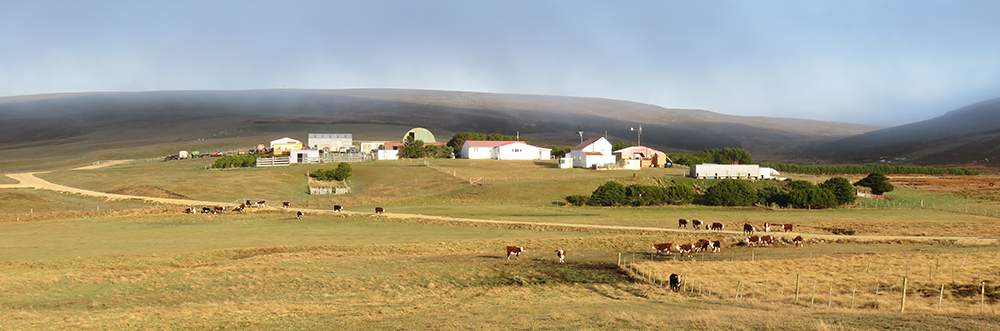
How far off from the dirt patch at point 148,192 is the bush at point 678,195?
46.8 m

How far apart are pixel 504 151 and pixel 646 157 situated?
23.1m

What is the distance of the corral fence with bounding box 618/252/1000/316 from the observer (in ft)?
80.5

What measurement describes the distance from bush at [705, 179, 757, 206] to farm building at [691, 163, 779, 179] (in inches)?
489

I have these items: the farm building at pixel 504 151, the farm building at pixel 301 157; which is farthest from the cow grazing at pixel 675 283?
the farm building at pixel 504 151

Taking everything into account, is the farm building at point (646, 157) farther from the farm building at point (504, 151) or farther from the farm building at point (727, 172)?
the farm building at point (727, 172)

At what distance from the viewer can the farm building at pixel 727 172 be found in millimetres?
85000

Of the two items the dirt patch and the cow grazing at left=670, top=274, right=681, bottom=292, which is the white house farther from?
the cow grazing at left=670, top=274, right=681, bottom=292

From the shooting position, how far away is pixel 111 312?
22703 mm

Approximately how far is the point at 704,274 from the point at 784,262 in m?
5.80

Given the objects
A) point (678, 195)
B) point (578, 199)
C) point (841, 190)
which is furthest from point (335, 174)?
point (841, 190)

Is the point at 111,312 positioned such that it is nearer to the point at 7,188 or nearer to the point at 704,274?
the point at 704,274

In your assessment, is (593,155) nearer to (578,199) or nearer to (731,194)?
(731,194)

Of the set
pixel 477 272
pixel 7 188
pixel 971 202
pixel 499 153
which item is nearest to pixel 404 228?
pixel 477 272

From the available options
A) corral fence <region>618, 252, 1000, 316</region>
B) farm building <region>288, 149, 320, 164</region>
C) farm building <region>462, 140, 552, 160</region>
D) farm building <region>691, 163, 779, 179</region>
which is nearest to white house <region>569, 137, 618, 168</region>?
farm building <region>462, 140, 552, 160</region>
